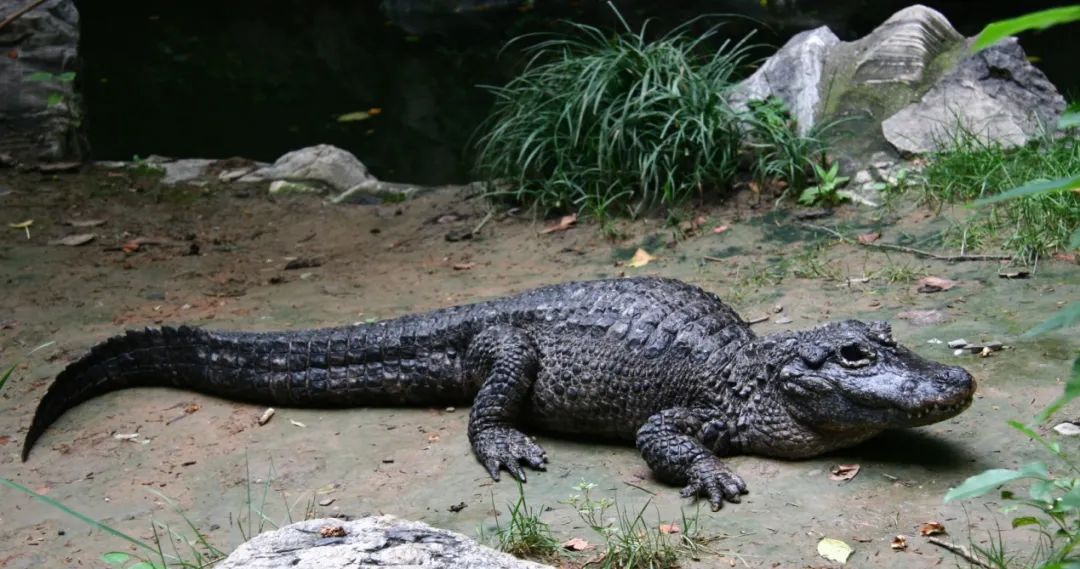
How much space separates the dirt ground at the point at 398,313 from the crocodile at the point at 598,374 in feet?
0.34

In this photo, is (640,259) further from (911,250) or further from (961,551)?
(961,551)

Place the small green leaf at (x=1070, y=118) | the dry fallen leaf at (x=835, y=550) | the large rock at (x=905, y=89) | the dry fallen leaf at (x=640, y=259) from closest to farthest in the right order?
the small green leaf at (x=1070, y=118), the dry fallen leaf at (x=835, y=550), the dry fallen leaf at (x=640, y=259), the large rock at (x=905, y=89)

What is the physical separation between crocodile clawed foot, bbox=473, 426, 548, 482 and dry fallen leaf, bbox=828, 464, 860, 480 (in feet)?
3.67

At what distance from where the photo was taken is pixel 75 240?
23.9ft

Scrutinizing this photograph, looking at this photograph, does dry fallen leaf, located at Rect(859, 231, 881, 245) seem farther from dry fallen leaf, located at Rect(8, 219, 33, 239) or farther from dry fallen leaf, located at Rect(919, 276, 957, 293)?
dry fallen leaf, located at Rect(8, 219, 33, 239)

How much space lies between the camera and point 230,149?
11695 mm

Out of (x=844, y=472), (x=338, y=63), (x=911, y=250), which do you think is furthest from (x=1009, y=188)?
(x=338, y=63)

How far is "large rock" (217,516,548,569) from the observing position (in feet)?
8.39

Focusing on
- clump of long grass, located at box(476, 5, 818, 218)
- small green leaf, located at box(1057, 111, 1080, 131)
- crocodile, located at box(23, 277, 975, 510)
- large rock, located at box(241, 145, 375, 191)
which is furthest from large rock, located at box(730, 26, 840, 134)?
small green leaf, located at box(1057, 111, 1080, 131)

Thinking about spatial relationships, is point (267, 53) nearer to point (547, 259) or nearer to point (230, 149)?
point (230, 149)

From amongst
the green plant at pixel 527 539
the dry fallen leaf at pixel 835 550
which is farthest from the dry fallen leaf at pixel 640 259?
the dry fallen leaf at pixel 835 550

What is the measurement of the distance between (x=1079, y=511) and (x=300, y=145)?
9.70m

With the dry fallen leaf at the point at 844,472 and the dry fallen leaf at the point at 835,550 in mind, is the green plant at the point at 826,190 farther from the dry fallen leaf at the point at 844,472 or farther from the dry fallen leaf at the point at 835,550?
the dry fallen leaf at the point at 835,550

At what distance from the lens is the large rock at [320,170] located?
8555mm
